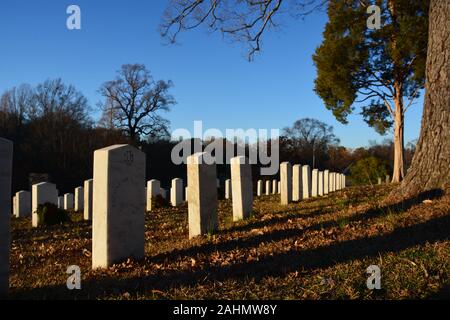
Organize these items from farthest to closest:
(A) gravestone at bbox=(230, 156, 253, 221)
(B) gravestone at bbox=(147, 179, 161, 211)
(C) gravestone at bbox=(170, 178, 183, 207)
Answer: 1. (C) gravestone at bbox=(170, 178, 183, 207)
2. (B) gravestone at bbox=(147, 179, 161, 211)
3. (A) gravestone at bbox=(230, 156, 253, 221)

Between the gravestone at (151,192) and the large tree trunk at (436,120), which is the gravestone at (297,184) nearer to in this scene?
the gravestone at (151,192)

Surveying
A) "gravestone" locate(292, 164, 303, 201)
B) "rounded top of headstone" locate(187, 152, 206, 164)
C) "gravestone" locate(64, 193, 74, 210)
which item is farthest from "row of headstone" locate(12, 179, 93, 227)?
"rounded top of headstone" locate(187, 152, 206, 164)

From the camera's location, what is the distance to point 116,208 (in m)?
5.43

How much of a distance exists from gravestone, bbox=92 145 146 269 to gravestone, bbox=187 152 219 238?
1.70 metres

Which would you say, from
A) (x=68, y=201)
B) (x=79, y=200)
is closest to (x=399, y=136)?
(x=79, y=200)

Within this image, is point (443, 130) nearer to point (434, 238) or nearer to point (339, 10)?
point (434, 238)

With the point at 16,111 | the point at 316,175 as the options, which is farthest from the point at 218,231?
the point at 16,111

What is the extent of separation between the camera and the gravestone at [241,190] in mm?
9312

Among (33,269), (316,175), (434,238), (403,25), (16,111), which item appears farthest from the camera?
(16,111)

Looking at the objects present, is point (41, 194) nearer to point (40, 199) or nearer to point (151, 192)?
point (40, 199)

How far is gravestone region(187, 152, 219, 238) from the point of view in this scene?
732 cm

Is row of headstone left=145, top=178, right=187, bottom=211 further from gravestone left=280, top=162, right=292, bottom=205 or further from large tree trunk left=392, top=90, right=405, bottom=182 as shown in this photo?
large tree trunk left=392, top=90, right=405, bottom=182

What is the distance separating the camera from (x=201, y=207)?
24.1 feet
